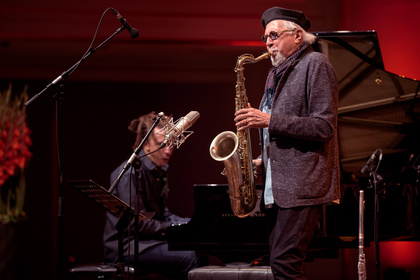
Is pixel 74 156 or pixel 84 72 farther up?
pixel 84 72

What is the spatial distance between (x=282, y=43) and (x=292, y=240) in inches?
36.6

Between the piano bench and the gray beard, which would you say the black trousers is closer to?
the gray beard

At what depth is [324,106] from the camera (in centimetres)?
234

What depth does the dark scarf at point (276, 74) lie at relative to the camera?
2505 mm

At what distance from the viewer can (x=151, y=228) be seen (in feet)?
13.1

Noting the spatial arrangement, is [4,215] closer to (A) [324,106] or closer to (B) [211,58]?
(B) [211,58]


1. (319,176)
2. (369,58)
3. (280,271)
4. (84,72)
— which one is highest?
(84,72)

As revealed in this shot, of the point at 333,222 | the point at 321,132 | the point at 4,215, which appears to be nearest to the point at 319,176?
the point at 321,132

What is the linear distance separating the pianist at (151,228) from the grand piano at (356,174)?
36 cm

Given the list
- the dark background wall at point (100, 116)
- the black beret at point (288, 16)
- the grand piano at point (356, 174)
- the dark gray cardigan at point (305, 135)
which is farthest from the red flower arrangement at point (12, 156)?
the dark gray cardigan at point (305, 135)

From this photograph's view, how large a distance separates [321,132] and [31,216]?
4.81 m

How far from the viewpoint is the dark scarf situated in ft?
8.22

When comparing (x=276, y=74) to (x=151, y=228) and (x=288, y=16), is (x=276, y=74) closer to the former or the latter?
(x=288, y=16)

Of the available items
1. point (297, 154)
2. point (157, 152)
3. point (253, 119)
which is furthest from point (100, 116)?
point (297, 154)
